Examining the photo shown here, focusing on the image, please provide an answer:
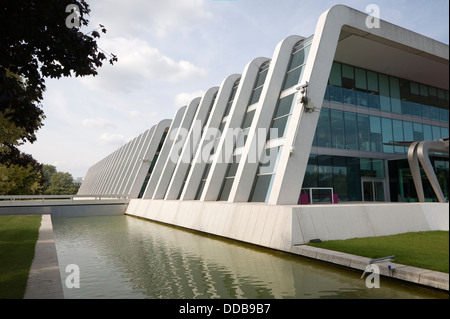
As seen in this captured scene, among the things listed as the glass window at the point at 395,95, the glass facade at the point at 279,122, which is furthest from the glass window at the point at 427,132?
the glass facade at the point at 279,122

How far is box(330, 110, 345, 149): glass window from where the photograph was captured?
21047 millimetres

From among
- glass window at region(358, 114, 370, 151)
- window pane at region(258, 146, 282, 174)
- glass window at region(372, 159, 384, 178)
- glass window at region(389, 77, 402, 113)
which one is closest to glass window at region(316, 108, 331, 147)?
glass window at region(358, 114, 370, 151)

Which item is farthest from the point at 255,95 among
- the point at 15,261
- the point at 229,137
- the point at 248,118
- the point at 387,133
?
the point at 15,261

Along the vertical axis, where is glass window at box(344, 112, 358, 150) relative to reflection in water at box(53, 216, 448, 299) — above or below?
above

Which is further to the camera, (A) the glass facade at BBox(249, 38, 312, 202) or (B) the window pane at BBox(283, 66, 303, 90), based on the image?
(B) the window pane at BBox(283, 66, 303, 90)

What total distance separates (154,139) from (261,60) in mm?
20104

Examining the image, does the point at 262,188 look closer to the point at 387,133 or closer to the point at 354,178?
the point at 354,178

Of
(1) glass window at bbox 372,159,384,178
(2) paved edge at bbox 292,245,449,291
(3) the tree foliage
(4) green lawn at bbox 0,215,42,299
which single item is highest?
→ (1) glass window at bbox 372,159,384,178

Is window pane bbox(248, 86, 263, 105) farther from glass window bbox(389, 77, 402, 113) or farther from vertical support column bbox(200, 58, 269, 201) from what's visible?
glass window bbox(389, 77, 402, 113)

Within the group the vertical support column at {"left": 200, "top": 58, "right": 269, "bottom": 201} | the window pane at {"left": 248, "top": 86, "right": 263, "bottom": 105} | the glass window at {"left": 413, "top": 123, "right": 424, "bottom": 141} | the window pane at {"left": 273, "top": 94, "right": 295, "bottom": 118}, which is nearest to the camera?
the window pane at {"left": 273, "top": 94, "right": 295, "bottom": 118}

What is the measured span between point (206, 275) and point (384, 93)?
69.6 ft

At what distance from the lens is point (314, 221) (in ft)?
40.2

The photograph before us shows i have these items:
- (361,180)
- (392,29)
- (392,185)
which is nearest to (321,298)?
(392,29)

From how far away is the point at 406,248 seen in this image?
10078mm
